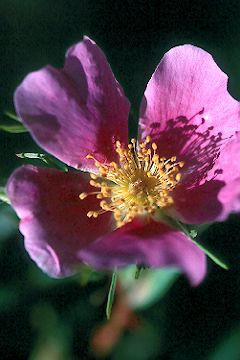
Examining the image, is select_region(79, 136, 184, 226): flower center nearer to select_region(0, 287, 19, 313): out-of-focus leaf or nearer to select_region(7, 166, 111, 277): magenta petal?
select_region(7, 166, 111, 277): magenta petal

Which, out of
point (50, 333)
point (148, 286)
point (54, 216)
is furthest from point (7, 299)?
point (54, 216)

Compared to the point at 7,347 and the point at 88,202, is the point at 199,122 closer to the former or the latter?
the point at 88,202

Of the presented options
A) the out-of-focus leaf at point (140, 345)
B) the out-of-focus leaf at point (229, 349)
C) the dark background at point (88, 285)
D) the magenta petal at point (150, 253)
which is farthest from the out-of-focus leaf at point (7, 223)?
the out-of-focus leaf at point (229, 349)

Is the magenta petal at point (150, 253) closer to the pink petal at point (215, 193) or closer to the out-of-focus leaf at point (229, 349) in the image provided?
the pink petal at point (215, 193)

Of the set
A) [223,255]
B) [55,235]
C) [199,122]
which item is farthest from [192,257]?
[223,255]

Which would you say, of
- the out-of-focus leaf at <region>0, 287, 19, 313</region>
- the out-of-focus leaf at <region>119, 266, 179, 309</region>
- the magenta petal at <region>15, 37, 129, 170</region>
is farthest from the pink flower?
the out-of-focus leaf at <region>0, 287, 19, 313</region>

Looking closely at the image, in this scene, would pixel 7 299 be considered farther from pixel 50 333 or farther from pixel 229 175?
pixel 229 175

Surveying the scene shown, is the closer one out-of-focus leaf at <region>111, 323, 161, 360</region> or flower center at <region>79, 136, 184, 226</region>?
flower center at <region>79, 136, 184, 226</region>
